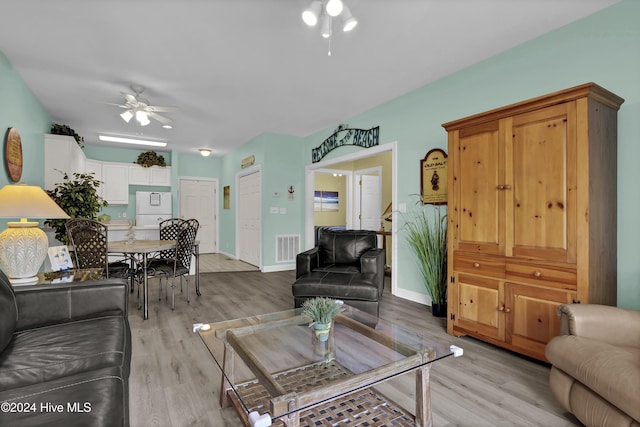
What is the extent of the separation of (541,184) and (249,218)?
5.58 metres

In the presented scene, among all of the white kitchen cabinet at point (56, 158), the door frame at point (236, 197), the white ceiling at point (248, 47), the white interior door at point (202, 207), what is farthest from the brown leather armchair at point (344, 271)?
the white interior door at point (202, 207)

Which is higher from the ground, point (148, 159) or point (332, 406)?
point (148, 159)

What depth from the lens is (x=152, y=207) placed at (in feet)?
24.0

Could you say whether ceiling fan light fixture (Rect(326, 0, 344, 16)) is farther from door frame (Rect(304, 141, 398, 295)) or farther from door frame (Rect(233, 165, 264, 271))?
door frame (Rect(233, 165, 264, 271))

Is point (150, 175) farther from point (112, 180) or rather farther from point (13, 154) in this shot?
point (13, 154)

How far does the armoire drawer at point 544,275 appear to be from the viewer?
6.73 feet

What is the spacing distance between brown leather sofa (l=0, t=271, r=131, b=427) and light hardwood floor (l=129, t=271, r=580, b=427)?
0.45 metres

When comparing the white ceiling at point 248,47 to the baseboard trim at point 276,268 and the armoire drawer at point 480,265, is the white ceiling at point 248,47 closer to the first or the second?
the armoire drawer at point 480,265

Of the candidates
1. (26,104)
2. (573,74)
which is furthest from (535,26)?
(26,104)

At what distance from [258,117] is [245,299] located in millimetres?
2881

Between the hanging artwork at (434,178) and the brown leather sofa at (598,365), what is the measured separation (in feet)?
6.47

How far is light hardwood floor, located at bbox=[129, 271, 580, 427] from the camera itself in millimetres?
1677

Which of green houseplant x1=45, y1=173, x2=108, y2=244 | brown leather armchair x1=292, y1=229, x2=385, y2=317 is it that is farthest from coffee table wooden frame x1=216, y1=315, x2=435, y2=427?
green houseplant x1=45, y1=173, x2=108, y2=244

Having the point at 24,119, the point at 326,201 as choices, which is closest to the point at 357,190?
the point at 326,201
